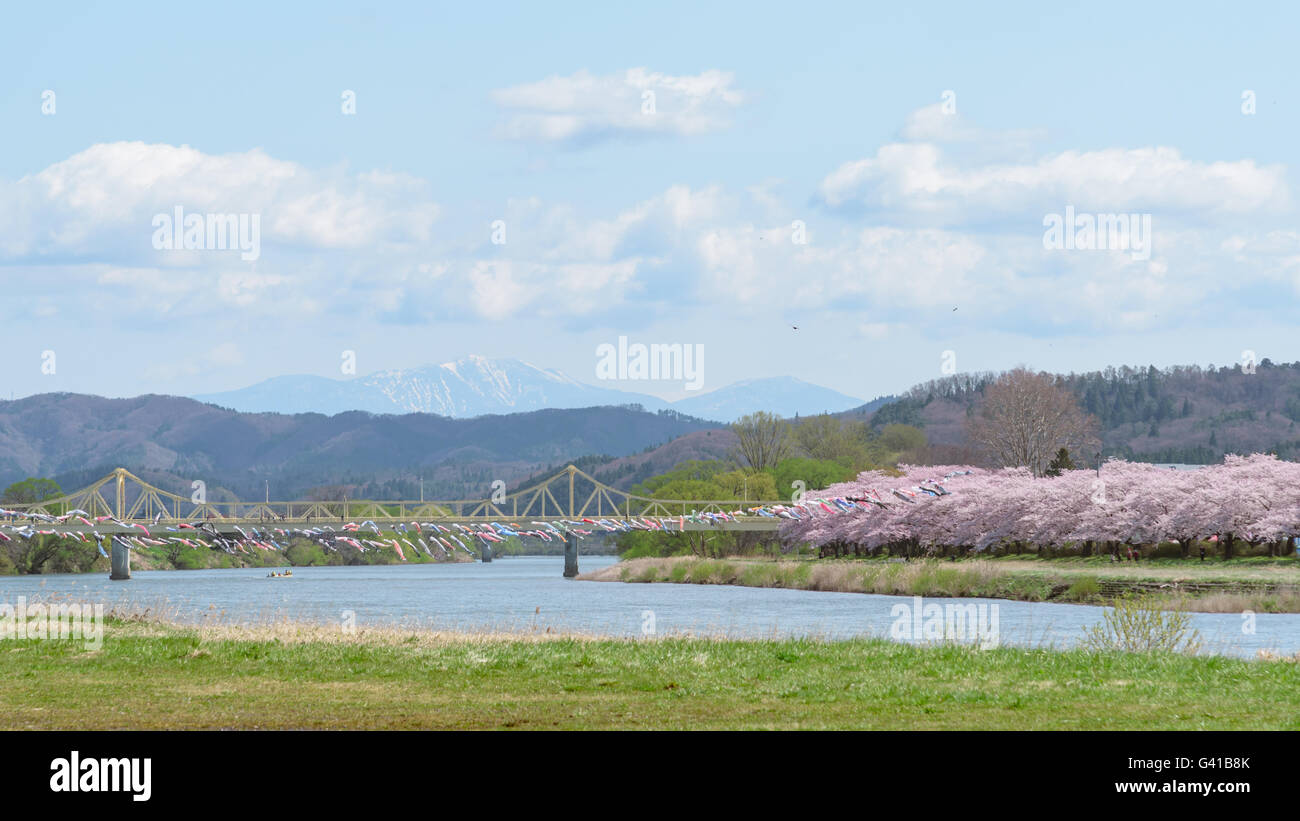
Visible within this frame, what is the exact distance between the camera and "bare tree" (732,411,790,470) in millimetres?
159375

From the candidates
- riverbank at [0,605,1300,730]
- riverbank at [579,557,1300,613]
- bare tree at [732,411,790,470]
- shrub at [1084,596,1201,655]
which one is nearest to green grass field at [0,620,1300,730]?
riverbank at [0,605,1300,730]

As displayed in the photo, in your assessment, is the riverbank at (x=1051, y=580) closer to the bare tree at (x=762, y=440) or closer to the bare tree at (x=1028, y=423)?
the bare tree at (x=1028, y=423)

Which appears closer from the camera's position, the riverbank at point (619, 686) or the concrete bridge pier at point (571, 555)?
the riverbank at point (619, 686)

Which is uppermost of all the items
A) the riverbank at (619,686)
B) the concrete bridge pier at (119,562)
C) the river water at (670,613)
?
the riverbank at (619,686)

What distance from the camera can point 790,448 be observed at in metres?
162

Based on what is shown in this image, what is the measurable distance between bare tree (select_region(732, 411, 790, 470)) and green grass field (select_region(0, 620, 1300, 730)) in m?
130

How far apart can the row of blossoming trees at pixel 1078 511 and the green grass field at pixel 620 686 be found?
56691 mm

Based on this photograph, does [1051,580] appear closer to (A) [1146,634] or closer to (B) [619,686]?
(A) [1146,634]

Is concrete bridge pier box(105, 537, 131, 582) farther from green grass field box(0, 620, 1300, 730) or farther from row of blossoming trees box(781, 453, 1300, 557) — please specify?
green grass field box(0, 620, 1300, 730)

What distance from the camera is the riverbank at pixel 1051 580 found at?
2355 inches

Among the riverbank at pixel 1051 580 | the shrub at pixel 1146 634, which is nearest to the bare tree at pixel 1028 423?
the riverbank at pixel 1051 580
